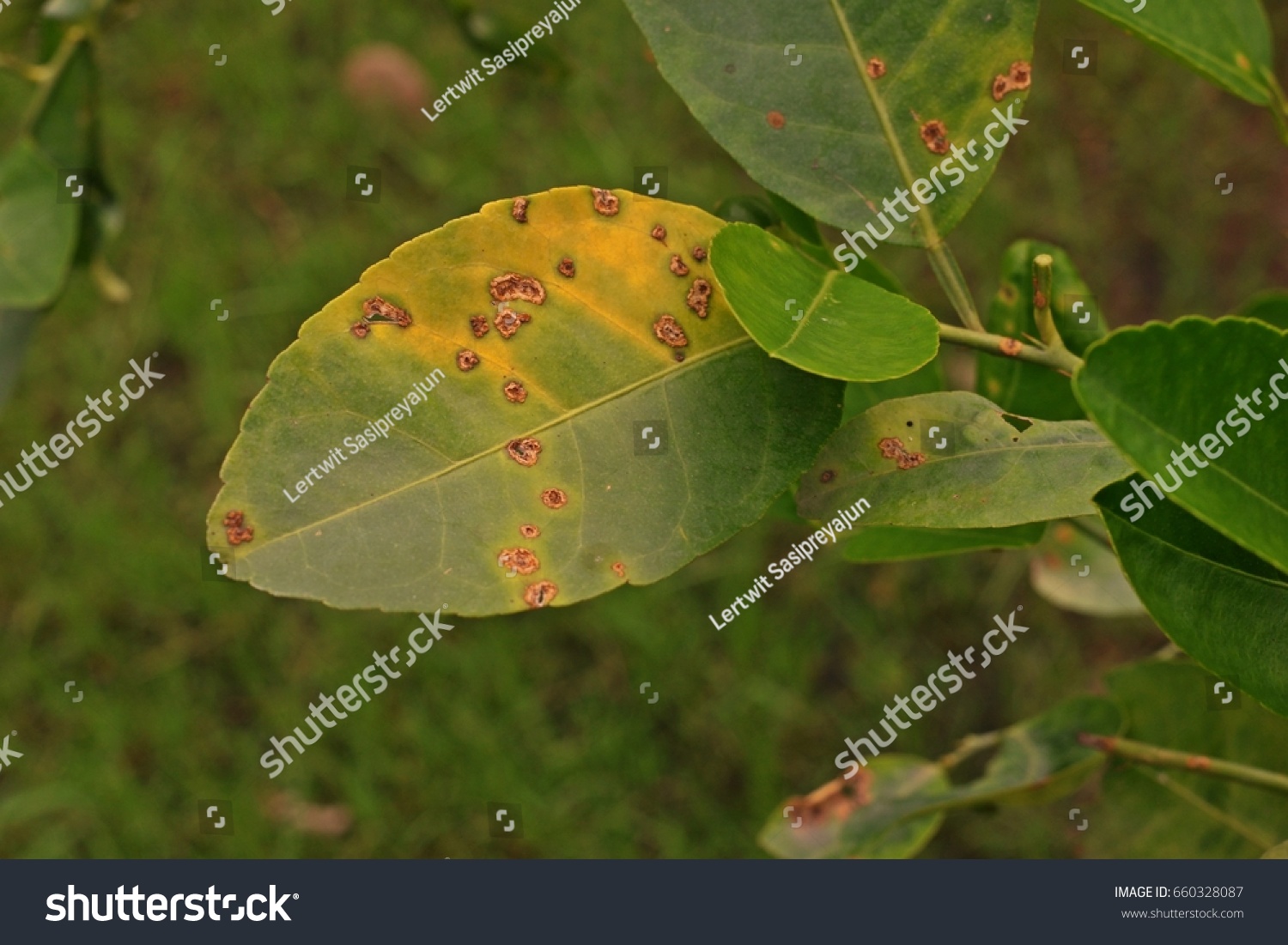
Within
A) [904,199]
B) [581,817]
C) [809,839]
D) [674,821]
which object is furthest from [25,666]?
[904,199]

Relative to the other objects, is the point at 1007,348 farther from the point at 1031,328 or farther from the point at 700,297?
the point at 1031,328

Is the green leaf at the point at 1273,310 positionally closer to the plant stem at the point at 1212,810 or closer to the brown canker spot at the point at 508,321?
the plant stem at the point at 1212,810

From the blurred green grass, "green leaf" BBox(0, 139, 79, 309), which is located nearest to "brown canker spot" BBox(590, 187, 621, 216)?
"green leaf" BBox(0, 139, 79, 309)

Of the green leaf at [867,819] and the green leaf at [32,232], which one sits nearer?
the green leaf at [32,232]

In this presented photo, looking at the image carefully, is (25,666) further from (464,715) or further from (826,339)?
(826,339)

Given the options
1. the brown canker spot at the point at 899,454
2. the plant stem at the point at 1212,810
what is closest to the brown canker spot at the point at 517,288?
the brown canker spot at the point at 899,454

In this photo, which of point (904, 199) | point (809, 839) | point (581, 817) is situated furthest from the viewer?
point (581, 817)

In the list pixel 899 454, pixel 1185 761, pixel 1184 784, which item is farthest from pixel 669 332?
pixel 1184 784
